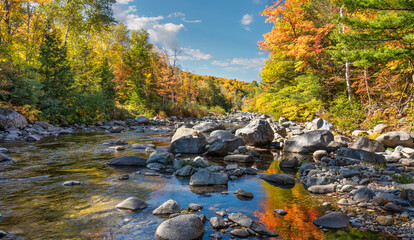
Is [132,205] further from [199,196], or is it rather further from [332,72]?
[332,72]

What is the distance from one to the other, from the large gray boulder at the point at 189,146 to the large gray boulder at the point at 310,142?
378cm

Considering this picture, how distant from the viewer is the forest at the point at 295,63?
727 cm

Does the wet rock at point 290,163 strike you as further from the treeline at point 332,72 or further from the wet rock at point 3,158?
the wet rock at point 3,158

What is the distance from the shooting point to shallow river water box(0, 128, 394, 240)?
3109mm

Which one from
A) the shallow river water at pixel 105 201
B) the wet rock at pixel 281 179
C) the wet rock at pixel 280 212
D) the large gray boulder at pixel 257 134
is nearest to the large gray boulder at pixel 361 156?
the wet rock at pixel 281 179

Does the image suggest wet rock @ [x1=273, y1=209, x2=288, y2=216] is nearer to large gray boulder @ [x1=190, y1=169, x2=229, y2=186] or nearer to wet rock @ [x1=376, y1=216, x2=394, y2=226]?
wet rock @ [x1=376, y1=216, x2=394, y2=226]

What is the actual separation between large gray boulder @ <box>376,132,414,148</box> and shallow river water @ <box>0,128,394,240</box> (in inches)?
231

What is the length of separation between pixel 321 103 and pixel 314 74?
220 cm

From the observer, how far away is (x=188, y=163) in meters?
6.81

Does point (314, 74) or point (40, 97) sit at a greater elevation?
point (314, 74)

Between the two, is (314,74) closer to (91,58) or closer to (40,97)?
(40,97)

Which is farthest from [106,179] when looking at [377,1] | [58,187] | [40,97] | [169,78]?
[169,78]

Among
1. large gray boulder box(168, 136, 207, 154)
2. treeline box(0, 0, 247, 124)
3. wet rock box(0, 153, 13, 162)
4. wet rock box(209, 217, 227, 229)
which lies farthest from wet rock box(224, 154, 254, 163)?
treeline box(0, 0, 247, 124)

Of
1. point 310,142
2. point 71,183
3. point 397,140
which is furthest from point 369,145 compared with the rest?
point 71,183
